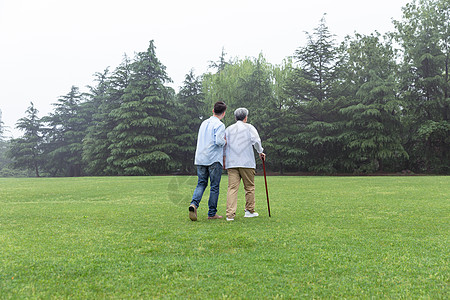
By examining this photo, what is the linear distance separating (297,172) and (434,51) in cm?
1664

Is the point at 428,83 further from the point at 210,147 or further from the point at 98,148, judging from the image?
the point at 98,148

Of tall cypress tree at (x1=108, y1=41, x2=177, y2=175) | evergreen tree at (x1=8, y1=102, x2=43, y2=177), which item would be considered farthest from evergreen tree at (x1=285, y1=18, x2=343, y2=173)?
evergreen tree at (x1=8, y1=102, x2=43, y2=177)

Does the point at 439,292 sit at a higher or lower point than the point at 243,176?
lower

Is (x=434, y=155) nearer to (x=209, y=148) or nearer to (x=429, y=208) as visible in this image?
(x=429, y=208)

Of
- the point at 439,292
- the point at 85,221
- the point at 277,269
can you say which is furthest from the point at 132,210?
the point at 439,292

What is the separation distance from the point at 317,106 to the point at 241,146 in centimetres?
2616

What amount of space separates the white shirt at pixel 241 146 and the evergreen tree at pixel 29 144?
46075 millimetres

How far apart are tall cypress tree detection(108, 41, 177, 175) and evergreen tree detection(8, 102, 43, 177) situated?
1590cm

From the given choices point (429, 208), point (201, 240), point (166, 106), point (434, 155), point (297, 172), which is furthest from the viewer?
point (166, 106)

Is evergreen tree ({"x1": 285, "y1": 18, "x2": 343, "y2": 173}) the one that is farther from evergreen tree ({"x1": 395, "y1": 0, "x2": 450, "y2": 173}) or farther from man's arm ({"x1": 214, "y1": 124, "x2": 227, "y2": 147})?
man's arm ({"x1": 214, "y1": 124, "x2": 227, "y2": 147})

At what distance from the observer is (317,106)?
30.2 m

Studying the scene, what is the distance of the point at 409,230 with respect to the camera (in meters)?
4.53

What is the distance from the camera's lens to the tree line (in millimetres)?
28984

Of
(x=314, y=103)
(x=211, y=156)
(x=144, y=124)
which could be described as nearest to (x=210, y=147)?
(x=211, y=156)
